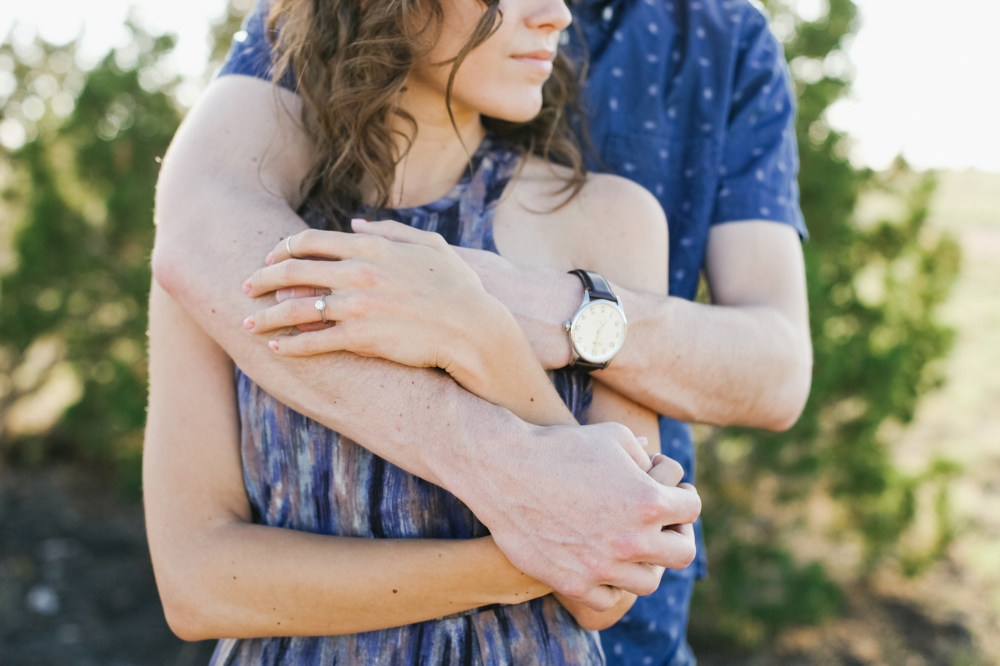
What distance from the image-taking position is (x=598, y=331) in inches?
53.6

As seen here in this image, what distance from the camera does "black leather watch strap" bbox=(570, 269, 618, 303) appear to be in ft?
4.48

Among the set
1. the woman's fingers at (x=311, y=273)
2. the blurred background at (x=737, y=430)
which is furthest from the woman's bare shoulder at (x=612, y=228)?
the blurred background at (x=737, y=430)

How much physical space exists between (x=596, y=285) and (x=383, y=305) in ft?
1.25

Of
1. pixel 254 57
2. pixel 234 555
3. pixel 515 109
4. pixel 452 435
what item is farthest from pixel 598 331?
pixel 254 57

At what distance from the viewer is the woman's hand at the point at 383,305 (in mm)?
1226

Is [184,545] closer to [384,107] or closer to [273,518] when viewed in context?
[273,518]

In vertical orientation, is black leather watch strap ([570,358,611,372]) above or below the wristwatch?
below

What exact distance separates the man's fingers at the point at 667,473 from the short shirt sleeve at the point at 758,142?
68 centimetres

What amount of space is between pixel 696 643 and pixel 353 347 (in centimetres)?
340

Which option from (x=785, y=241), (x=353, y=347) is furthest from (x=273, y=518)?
(x=785, y=241)

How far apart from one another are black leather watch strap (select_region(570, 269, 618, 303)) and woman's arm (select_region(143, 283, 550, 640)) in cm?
45

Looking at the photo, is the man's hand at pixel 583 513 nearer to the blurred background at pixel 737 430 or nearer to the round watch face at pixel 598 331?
the round watch face at pixel 598 331

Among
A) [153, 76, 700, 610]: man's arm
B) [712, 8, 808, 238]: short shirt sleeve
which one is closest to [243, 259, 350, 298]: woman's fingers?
[153, 76, 700, 610]: man's arm

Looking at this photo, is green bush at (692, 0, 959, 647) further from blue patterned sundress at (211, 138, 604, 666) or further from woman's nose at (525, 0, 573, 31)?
blue patterned sundress at (211, 138, 604, 666)
